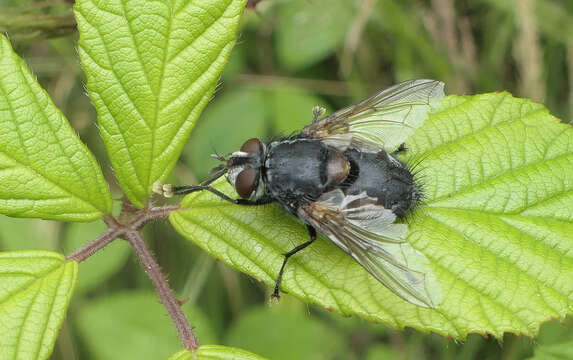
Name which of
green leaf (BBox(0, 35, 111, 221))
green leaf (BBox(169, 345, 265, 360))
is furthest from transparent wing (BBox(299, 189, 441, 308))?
green leaf (BBox(0, 35, 111, 221))

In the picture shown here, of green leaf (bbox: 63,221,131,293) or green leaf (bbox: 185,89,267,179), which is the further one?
Result: green leaf (bbox: 185,89,267,179)

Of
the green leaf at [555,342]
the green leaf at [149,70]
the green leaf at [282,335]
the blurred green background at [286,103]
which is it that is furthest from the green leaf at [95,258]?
the green leaf at [555,342]

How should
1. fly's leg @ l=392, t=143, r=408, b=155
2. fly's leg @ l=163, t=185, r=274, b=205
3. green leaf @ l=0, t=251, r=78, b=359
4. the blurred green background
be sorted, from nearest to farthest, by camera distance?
green leaf @ l=0, t=251, r=78, b=359, fly's leg @ l=163, t=185, r=274, b=205, fly's leg @ l=392, t=143, r=408, b=155, the blurred green background

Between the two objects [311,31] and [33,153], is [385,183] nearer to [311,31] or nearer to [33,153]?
[33,153]

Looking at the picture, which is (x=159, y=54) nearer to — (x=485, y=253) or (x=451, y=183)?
(x=451, y=183)

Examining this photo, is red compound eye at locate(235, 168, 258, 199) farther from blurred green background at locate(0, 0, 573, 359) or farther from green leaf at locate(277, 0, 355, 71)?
green leaf at locate(277, 0, 355, 71)

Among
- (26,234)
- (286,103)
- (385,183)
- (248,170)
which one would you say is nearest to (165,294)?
(248,170)

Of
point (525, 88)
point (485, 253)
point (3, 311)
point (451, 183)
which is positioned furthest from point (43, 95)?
point (525, 88)
